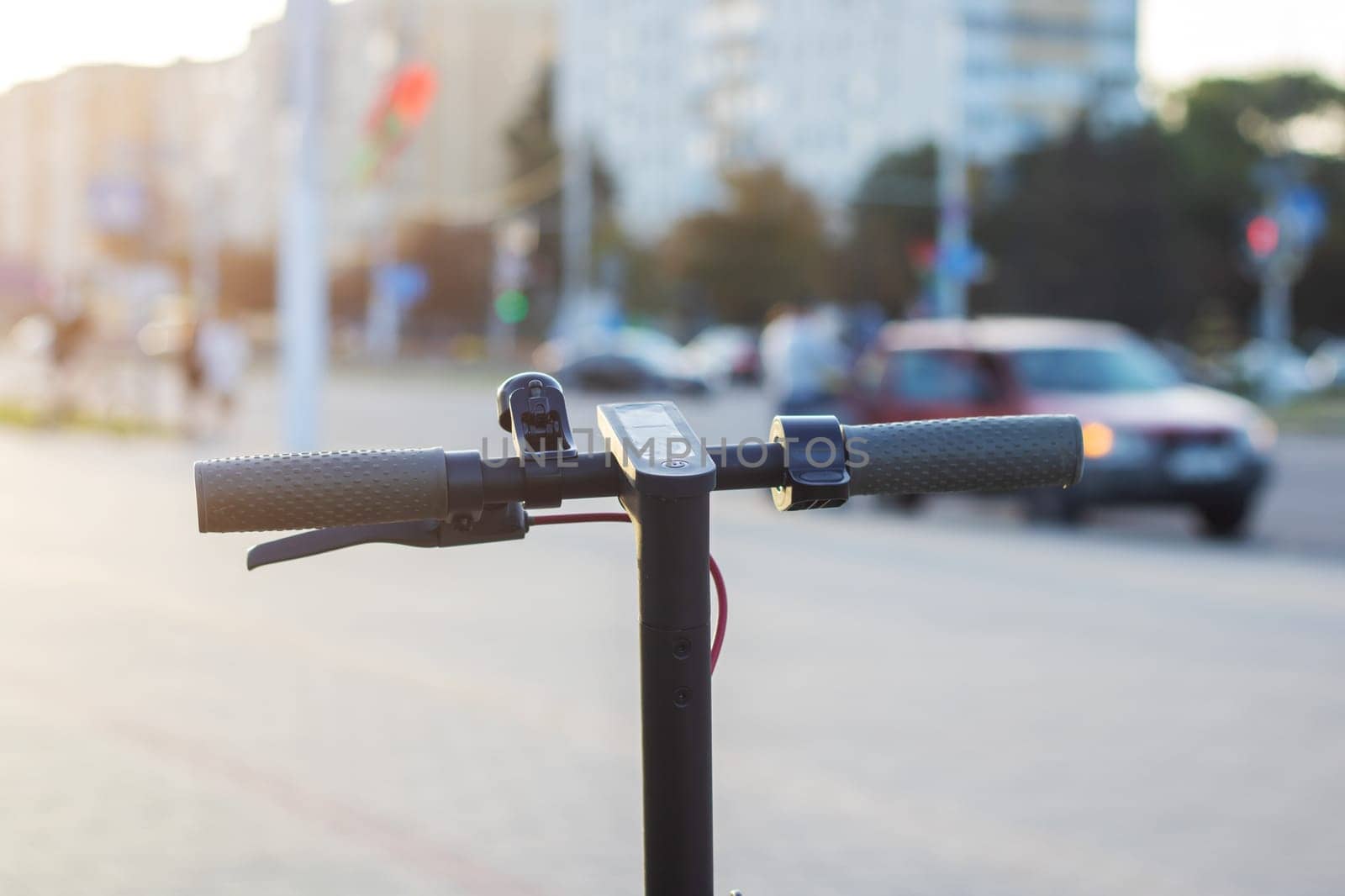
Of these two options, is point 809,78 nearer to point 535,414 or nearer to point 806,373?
point 806,373

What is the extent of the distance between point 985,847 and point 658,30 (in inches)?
3503

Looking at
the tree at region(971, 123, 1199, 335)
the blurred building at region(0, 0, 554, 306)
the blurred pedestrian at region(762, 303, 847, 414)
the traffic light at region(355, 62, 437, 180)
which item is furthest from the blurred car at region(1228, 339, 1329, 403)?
the blurred building at region(0, 0, 554, 306)

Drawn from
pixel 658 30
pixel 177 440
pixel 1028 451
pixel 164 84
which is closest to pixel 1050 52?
pixel 658 30

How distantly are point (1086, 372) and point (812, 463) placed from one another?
11.4m

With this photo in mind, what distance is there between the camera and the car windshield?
A: 12.6 m

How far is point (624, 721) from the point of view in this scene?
Answer: 19.0 feet

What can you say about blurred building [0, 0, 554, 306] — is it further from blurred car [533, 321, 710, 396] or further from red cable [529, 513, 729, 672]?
red cable [529, 513, 729, 672]

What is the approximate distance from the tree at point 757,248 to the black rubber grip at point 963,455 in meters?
59.9

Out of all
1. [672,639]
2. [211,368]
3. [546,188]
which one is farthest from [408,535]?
[546,188]

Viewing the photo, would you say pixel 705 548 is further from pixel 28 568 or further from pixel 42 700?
pixel 28 568

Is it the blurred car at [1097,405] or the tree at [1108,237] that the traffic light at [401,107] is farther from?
the tree at [1108,237]

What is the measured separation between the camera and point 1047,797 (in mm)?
4914

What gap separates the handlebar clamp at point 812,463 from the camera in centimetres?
172

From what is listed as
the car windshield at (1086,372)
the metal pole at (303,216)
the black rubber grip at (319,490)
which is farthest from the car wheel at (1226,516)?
the black rubber grip at (319,490)
